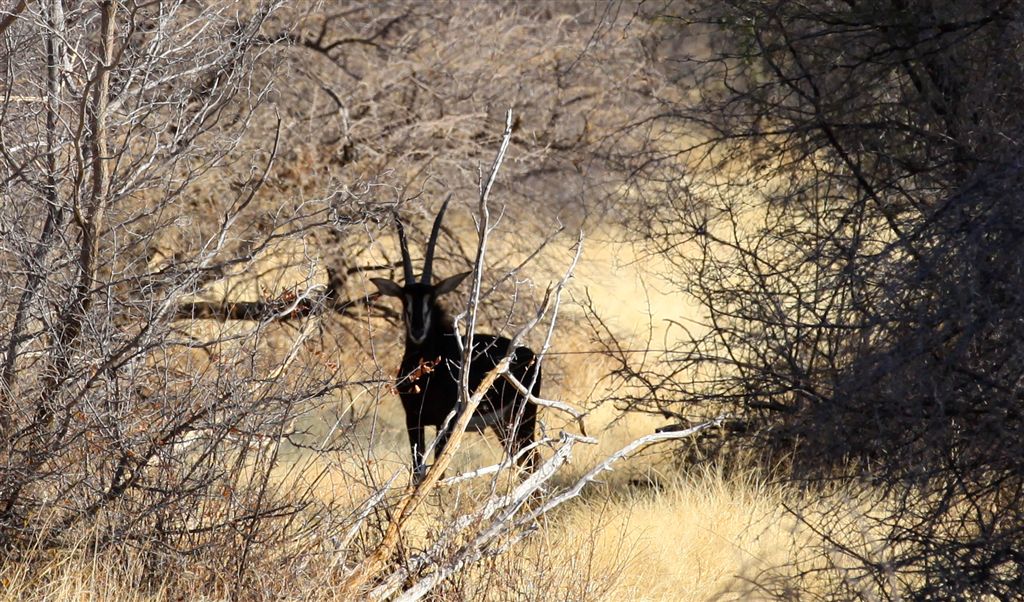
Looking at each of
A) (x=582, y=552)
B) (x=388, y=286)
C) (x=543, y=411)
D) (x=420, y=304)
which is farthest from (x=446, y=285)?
(x=582, y=552)

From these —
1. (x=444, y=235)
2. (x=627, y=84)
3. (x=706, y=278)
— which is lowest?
(x=706, y=278)

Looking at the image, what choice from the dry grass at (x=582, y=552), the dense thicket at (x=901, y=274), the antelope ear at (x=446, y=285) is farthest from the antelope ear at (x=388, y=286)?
the dense thicket at (x=901, y=274)

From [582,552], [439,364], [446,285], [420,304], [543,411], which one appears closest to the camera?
[582,552]

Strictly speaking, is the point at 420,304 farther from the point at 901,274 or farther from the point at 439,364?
the point at 901,274

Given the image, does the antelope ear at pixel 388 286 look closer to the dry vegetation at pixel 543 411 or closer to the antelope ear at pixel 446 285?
the antelope ear at pixel 446 285

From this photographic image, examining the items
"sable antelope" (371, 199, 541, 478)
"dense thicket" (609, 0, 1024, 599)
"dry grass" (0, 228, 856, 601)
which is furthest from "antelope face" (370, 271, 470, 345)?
"dense thicket" (609, 0, 1024, 599)

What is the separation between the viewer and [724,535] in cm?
564

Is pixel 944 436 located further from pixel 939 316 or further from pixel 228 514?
pixel 228 514

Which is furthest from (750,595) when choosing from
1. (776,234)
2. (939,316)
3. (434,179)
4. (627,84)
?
(627,84)

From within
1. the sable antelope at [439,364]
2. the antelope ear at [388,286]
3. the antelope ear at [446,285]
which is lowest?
the sable antelope at [439,364]

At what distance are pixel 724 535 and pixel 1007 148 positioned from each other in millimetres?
2387

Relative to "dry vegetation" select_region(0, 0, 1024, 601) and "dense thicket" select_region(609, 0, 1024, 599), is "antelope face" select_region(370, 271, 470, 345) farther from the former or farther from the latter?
"dense thicket" select_region(609, 0, 1024, 599)

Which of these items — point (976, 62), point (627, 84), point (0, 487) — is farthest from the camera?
point (627, 84)

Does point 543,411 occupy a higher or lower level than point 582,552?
higher
